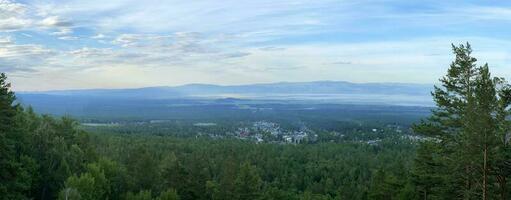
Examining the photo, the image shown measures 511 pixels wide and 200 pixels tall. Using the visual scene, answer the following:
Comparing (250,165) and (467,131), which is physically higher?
(467,131)

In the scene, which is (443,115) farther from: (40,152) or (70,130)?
(70,130)

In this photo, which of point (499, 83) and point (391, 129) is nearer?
point (499, 83)

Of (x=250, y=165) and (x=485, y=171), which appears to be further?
(x=250, y=165)

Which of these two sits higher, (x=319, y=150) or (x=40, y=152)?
(x=40, y=152)

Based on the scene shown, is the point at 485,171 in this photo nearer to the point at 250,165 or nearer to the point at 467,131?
the point at 467,131

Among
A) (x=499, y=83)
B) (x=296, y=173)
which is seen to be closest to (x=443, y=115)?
(x=499, y=83)

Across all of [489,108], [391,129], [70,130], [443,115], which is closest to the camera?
[489,108]

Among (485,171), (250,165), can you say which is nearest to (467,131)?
(485,171)

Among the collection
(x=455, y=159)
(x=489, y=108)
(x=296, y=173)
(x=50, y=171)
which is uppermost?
(x=489, y=108)
